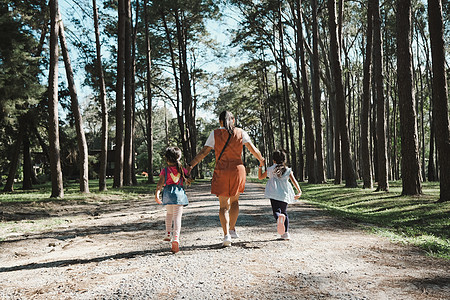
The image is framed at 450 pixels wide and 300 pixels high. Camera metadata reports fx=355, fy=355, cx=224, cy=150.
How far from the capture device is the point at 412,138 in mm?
11297

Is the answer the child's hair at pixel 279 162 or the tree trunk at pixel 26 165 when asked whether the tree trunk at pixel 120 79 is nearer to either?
the tree trunk at pixel 26 165

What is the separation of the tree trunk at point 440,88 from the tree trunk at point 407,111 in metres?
1.26

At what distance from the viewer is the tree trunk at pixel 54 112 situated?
14.4 meters

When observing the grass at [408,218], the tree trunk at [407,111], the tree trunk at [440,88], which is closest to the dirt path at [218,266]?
the grass at [408,218]

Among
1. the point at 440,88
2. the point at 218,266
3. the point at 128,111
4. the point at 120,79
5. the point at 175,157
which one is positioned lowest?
the point at 218,266

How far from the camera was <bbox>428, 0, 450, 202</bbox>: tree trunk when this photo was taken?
9.71m

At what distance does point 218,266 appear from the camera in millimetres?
4281

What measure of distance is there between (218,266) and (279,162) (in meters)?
2.52

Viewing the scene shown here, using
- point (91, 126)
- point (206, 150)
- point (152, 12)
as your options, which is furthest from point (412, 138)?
point (91, 126)

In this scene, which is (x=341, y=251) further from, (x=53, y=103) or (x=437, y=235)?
(x=53, y=103)

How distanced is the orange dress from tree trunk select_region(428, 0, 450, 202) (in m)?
7.03

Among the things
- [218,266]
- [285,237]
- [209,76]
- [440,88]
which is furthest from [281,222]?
[209,76]

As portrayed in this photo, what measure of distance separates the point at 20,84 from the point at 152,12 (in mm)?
18150

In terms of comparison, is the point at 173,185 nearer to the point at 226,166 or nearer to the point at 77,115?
the point at 226,166
